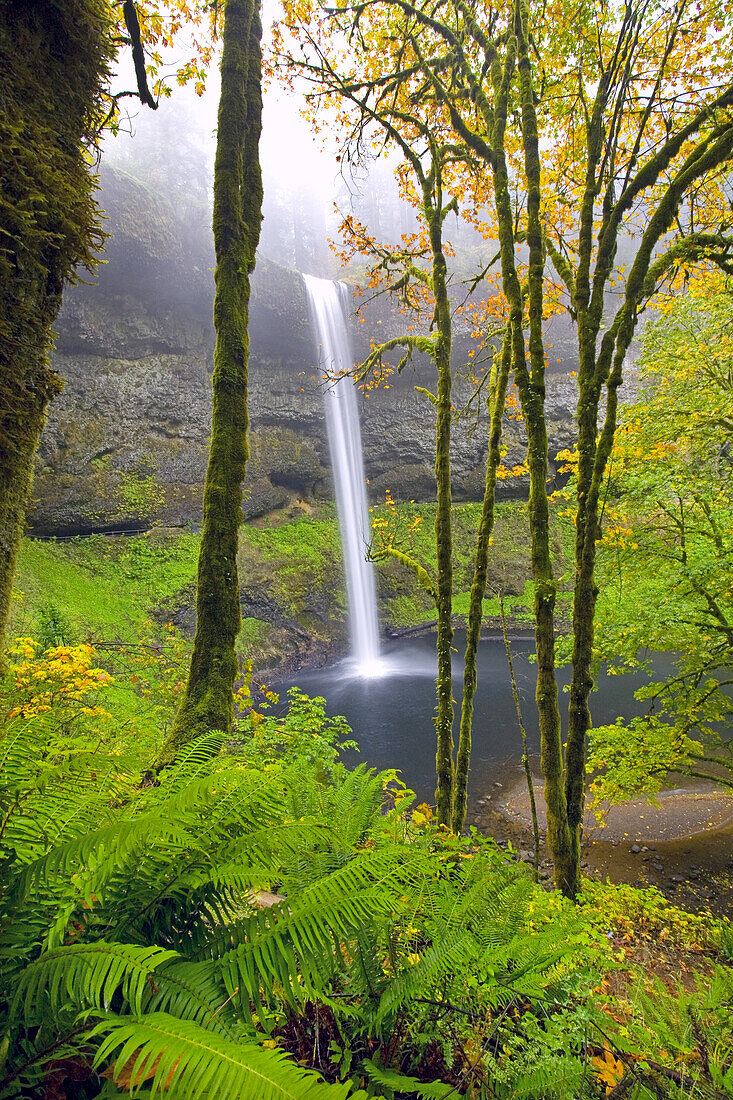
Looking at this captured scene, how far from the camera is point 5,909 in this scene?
3.06 ft

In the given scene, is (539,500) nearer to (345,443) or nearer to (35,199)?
(35,199)

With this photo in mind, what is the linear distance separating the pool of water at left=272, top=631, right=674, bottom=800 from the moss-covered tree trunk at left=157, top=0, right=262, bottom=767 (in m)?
5.37

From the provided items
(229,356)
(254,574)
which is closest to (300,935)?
(229,356)

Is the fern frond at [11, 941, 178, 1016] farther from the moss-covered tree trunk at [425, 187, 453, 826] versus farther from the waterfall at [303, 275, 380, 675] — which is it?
the waterfall at [303, 275, 380, 675]

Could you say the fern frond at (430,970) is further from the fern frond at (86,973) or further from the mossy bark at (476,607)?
the mossy bark at (476,607)

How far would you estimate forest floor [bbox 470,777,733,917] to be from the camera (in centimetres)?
635

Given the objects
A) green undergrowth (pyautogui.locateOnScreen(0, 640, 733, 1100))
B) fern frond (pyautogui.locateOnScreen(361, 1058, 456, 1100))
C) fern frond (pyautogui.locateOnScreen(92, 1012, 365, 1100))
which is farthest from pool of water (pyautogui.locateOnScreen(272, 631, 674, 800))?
fern frond (pyautogui.locateOnScreen(92, 1012, 365, 1100))

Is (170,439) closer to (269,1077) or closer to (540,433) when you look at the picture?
(540,433)

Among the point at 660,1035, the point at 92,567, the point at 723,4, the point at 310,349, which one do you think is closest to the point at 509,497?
the point at 310,349

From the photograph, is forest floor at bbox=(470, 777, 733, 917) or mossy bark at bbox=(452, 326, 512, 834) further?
forest floor at bbox=(470, 777, 733, 917)

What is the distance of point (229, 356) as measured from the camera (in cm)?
325

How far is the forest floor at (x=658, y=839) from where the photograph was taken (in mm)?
6348

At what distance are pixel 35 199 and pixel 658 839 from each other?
10084mm

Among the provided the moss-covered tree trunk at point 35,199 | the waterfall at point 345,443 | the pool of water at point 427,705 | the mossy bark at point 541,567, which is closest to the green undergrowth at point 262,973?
the moss-covered tree trunk at point 35,199
